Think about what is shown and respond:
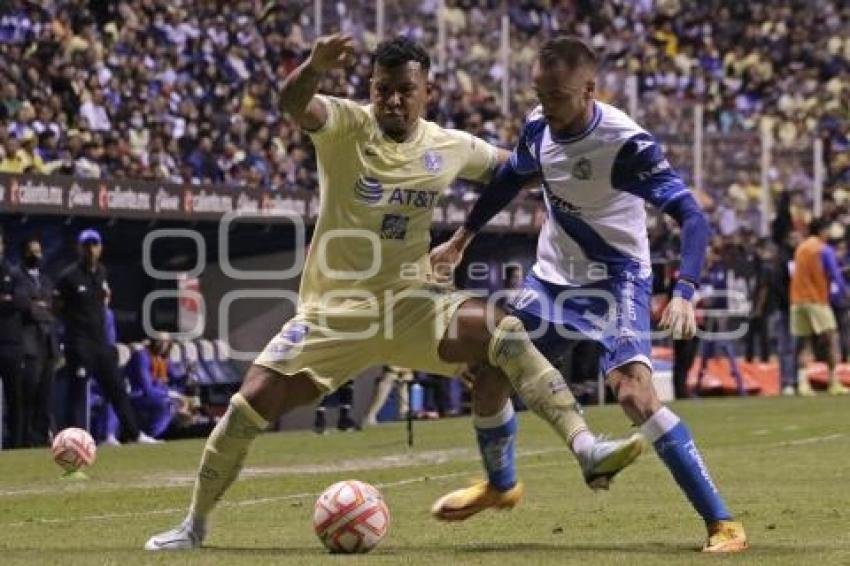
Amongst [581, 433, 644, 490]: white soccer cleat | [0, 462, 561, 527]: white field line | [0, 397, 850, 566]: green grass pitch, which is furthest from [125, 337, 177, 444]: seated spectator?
[581, 433, 644, 490]: white soccer cleat

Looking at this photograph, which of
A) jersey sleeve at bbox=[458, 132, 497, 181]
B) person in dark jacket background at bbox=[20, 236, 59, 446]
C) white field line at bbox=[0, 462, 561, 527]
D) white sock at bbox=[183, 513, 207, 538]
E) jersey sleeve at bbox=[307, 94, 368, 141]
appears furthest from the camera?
person in dark jacket background at bbox=[20, 236, 59, 446]

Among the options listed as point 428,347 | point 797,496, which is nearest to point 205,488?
point 428,347

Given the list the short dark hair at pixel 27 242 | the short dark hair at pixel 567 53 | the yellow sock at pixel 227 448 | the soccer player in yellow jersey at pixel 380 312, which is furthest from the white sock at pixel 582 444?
the short dark hair at pixel 27 242

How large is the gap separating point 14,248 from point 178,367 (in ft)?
7.71

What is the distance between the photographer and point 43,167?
2333cm

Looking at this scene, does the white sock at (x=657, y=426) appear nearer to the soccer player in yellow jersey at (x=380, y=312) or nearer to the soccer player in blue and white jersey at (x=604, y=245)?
the soccer player in blue and white jersey at (x=604, y=245)

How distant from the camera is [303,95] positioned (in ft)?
31.3

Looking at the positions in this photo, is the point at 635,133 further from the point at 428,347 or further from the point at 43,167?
the point at 43,167

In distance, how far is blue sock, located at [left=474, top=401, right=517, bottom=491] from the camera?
10.5 metres

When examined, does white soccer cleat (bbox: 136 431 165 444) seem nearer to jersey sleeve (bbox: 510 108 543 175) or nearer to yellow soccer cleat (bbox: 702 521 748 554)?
jersey sleeve (bbox: 510 108 543 175)

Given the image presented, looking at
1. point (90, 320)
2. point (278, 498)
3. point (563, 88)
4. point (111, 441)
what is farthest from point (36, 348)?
point (563, 88)

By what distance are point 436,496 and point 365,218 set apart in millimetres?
4266

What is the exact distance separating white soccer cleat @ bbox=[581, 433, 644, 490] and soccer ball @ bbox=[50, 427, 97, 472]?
7870 mm

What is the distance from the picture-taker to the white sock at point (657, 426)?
9555mm
